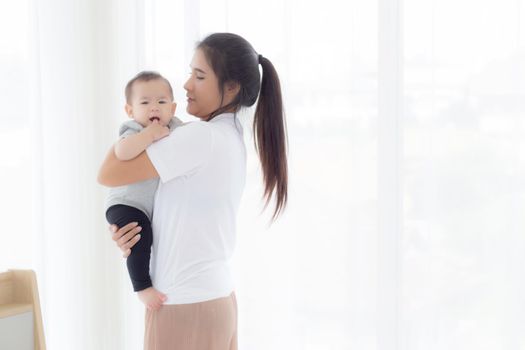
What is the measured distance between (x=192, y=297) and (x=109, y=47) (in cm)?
148

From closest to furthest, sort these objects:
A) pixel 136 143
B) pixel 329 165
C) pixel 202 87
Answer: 1. pixel 136 143
2. pixel 202 87
3. pixel 329 165

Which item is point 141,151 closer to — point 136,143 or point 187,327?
point 136,143

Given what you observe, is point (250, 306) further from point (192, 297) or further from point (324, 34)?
point (324, 34)

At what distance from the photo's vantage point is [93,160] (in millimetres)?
2729

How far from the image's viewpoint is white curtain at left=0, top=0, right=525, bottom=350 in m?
2.02

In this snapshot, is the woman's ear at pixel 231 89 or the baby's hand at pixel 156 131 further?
the woman's ear at pixel 231 89

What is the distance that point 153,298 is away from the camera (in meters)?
1.65

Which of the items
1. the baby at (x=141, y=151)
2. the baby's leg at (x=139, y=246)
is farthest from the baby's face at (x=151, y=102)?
the baby's leg at (x=139, y=246)

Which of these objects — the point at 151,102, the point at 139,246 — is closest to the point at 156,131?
the point at 151,102

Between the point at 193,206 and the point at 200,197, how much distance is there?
3cm

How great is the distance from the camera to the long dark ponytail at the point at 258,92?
171cm

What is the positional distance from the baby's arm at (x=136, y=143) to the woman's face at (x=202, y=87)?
0.17 meters

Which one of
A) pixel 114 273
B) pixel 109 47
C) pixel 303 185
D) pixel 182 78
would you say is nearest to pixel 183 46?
pixel 182 78

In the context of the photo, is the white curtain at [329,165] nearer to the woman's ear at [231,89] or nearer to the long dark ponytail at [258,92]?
the long dark ponytail at [258,92]
